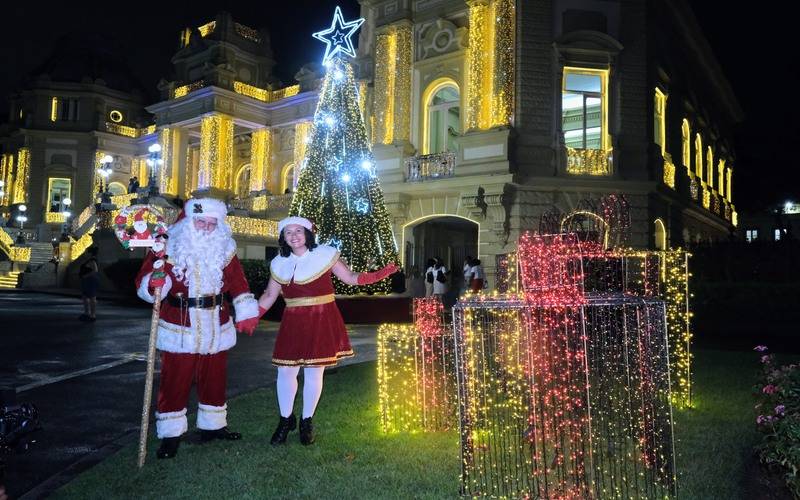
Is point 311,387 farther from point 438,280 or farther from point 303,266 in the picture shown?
point 438,280

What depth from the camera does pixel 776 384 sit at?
402cm

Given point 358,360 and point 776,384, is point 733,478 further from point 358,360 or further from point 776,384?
point 358,360

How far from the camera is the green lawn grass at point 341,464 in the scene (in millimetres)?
4090

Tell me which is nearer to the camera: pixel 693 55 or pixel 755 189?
pixel 693 55

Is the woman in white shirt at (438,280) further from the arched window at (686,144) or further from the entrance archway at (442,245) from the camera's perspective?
the arched window at (686,144)

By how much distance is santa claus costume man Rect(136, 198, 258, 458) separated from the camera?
190 inches

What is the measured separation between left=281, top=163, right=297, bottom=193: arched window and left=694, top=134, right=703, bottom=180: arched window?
18.5 meters

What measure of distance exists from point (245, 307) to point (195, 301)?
421 mm

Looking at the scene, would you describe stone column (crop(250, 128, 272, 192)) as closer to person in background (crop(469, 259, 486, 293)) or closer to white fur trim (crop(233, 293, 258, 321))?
person in background (crop(469, 259, 486, 293))

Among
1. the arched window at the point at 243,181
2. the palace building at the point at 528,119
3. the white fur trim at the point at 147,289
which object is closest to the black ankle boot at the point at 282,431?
the white fur trim at the point at 147,289

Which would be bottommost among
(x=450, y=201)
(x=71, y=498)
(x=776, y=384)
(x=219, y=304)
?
(x=71, y=498)

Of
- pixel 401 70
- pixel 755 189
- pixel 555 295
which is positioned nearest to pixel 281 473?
pixel 555 295

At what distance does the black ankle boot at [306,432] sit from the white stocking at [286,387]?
17cm

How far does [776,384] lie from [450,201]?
13.2 metres
